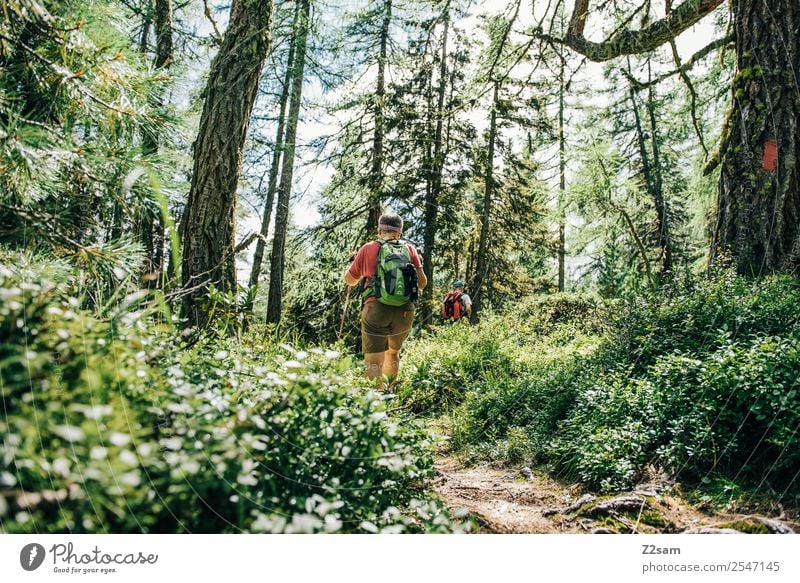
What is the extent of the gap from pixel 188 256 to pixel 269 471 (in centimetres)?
262

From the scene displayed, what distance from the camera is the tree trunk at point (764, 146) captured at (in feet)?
12.6

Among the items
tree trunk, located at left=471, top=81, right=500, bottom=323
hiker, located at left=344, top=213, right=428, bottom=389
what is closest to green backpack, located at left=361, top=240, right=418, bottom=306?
hiker, located at left=344, top=213, right=428, bottom=389

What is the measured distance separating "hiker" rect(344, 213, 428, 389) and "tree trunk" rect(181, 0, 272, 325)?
1.28 m

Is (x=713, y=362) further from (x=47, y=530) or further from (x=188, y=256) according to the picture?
(x=188, y=256)

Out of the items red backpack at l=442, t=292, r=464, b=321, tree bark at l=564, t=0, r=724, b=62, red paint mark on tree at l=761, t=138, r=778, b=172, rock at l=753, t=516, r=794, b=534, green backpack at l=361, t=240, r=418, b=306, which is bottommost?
rock at l=753, t=516, r=794, b=534

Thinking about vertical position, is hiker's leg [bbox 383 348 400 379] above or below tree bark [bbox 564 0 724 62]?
below

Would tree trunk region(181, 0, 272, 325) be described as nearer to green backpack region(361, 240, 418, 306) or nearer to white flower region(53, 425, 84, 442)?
green backpack region(361, 240, 418, 306)

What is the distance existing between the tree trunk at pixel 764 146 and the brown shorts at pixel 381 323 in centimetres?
296

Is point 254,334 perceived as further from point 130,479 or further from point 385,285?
point 130,479

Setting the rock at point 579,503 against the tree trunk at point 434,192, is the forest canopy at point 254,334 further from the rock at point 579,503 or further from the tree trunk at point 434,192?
the tree trunk at point 434,192

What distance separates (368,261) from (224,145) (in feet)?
5.49

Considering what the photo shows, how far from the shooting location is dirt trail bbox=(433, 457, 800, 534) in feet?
6.57

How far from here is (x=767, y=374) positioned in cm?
251

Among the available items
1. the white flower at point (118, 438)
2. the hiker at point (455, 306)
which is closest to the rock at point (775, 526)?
the white flower at point (118, 438)
